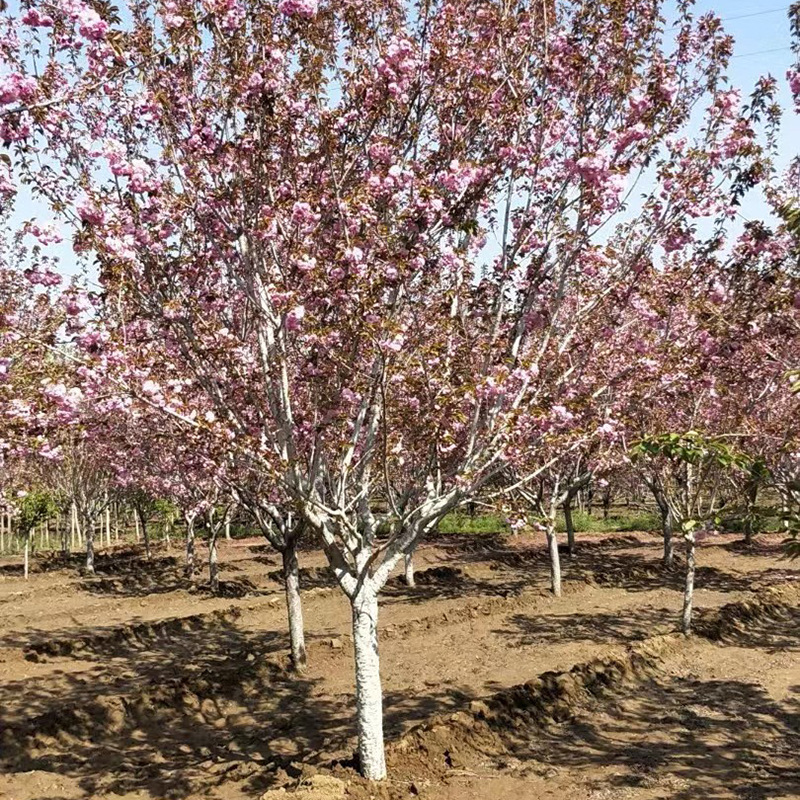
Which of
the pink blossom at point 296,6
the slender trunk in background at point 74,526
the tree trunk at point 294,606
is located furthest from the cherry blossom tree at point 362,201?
the slender trunk in background at point 74,526

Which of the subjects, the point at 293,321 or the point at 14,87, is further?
the point at 293,321

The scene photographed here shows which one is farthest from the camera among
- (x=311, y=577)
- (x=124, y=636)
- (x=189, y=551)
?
(x=189, y=551)

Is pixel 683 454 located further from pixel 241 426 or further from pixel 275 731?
pixel 275 731

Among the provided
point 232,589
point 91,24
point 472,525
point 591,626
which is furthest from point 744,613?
point 472,525

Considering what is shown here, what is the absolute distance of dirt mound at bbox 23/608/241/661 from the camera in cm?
1633

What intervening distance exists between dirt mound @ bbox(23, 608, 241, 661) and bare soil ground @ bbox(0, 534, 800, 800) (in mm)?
62

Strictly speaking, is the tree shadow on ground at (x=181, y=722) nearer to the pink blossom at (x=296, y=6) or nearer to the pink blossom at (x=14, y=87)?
the pink blossom at (x=14, y=87)

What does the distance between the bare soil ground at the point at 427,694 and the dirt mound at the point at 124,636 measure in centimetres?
6

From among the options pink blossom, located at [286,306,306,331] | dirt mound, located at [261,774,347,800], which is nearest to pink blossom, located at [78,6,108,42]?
pink blossom, located at [286,306,306,331]

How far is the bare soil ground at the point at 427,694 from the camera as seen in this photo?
8.88 metres

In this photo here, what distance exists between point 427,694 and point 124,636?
8894mm

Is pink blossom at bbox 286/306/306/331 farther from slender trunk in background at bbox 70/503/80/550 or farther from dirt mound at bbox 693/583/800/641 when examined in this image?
slender trunk in background at bbox 70/503/80/550

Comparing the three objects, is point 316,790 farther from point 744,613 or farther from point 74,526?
point 74,526

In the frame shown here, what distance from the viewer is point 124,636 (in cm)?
1767
